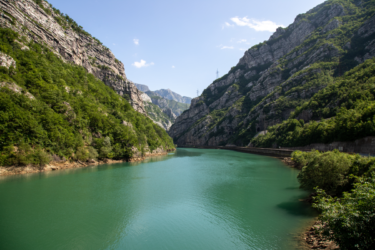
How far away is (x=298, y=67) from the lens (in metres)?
134

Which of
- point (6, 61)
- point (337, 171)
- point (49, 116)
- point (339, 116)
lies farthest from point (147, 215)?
point (339, 116)

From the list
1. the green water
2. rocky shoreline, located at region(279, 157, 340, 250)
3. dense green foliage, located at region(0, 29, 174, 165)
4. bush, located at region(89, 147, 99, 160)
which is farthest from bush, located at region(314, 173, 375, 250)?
bush, located at region(89, 147, 99, 160)

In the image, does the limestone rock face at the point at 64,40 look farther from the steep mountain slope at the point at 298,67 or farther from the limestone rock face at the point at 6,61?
the steep mountain slope at the point at 298,67

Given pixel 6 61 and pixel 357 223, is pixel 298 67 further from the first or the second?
pixel 6 61

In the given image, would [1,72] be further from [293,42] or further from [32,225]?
[293,42]

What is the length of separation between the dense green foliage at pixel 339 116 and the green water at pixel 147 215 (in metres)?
25.9

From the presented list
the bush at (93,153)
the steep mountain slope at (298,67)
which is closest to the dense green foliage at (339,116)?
the steep mountain slope at (298,67)

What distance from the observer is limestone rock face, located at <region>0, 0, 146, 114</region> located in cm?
6209

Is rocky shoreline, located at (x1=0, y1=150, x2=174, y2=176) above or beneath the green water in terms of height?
above

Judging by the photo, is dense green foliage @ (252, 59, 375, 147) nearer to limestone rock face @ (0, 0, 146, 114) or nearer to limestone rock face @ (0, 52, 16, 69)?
limestone rock face @ (0, 52, 16, 69)

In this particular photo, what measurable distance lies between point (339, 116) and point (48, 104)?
77.6 meters

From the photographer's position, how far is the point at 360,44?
10706 centimetres

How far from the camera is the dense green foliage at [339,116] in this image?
139 ft

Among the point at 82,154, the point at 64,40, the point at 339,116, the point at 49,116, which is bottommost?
the point at 82,154
